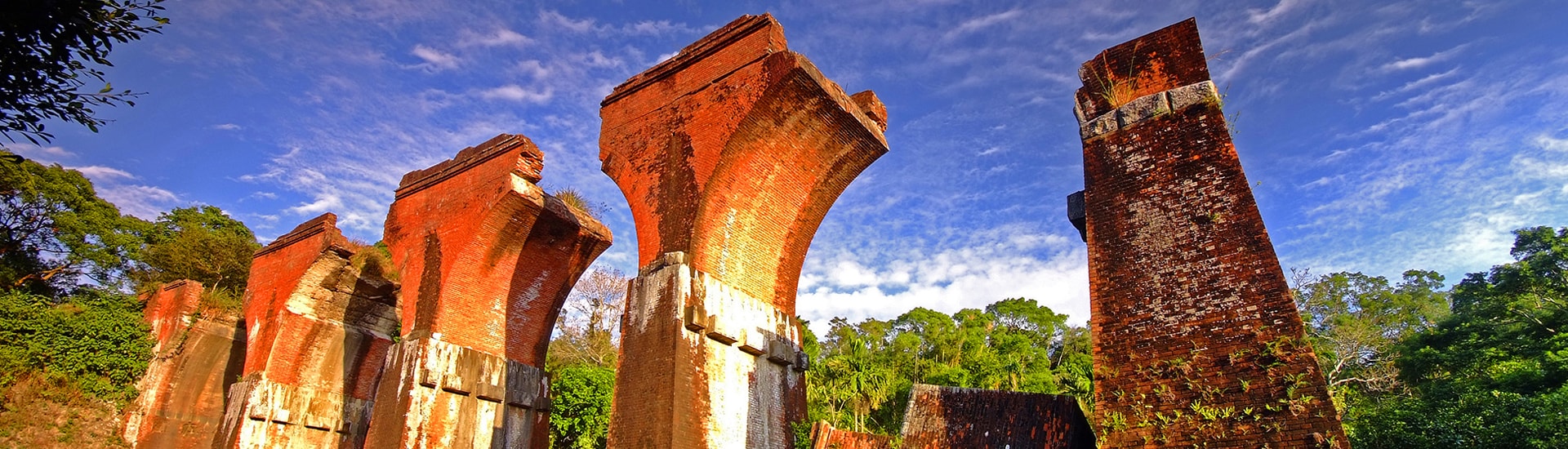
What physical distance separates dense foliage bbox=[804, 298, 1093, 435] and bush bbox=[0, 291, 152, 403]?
642 inches

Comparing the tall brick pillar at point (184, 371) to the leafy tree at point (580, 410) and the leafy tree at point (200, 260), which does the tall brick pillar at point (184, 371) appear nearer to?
the leafy tree at point (200, 260)

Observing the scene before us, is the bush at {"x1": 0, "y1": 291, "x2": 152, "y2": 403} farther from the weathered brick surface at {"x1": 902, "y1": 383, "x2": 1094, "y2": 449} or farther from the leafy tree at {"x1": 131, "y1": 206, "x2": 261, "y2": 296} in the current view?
the weathered brick surface at {"x1": 902, "y1": 383, "x2": 1094, "y2": 449}

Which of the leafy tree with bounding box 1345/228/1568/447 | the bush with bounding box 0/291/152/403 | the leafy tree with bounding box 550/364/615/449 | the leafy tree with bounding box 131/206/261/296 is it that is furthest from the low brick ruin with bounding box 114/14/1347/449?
the leafy tree with bounding box 1345/228/1568/447

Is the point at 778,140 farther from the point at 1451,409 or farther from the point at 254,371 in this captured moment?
the point at 1451,409

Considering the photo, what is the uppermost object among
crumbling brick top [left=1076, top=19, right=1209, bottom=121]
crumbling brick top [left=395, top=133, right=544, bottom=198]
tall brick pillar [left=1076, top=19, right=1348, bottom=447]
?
crumbling brick top [left=395, top=133, right=544, bottom=198]

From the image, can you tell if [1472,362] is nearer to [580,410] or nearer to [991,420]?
[991,420]

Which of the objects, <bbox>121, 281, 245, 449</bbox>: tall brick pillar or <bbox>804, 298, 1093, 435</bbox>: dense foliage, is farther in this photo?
<bbox>804, 298, 1093, 435</bbox>: dense foliage

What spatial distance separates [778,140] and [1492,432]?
12.4m

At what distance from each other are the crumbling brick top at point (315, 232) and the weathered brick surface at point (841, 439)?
10023 mm

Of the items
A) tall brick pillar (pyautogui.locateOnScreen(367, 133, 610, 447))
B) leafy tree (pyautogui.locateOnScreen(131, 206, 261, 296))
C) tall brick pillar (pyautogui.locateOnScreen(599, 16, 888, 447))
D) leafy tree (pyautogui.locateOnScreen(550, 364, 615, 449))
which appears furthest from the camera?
leafy tree (pyautogui.locateOnScreen(131, 206, 261, 296))

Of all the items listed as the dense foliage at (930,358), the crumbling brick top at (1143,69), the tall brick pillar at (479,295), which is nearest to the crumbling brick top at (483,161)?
the tall brick pillar at (479,295)

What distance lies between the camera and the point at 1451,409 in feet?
47.9

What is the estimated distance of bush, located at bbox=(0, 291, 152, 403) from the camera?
630 inches

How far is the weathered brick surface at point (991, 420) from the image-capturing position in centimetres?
799
